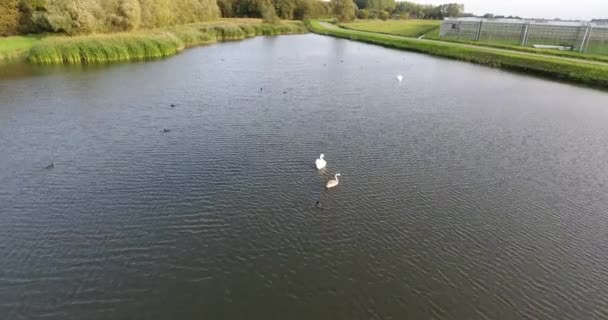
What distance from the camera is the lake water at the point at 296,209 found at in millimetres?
10141

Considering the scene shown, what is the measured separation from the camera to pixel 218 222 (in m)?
13.2

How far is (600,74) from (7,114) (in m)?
48.2

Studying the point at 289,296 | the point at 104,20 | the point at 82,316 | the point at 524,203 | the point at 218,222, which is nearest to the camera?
the point at 82,316

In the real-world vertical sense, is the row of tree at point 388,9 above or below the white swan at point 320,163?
above

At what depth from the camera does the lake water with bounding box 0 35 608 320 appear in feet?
33.3

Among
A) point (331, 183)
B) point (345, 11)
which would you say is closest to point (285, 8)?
point (345, 11)

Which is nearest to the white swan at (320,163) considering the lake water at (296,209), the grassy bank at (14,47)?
the lake water at (296,209)

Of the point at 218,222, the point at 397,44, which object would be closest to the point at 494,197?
the point at 218,222

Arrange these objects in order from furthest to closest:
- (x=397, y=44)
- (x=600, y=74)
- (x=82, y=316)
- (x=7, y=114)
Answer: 1. (x=397, y=44)
2. (x=600, y=74)
3. (x=7, y=114)
4. (x=82, y=316)

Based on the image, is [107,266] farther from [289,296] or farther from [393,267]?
[393,267]

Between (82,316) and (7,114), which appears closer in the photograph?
(82,316)

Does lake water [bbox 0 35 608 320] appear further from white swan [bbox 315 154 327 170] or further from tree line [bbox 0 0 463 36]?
tree line [bbox 0 0 463 36]

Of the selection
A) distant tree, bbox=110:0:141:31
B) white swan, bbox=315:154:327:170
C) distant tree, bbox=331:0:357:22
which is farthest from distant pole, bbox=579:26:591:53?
distant tree, bbox=331:0:357:22

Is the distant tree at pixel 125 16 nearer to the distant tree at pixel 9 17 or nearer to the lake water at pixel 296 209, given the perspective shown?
the distant tree at pixel 9 17
